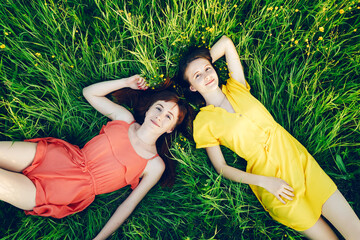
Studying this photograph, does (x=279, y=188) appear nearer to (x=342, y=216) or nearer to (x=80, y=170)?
(x=342, y=216)

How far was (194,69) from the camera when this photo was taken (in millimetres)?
2400

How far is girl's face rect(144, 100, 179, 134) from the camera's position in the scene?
7.56 ft

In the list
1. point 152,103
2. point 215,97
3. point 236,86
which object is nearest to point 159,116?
point 152,103

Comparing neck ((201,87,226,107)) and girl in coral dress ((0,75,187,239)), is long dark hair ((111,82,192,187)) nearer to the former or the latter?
girl in coral dress ((0,75,187,239))

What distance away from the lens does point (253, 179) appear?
229 cm

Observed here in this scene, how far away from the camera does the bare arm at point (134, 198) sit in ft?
7.55

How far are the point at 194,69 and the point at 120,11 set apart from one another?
105 centimetres

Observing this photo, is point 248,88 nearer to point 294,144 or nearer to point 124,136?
point 294,144

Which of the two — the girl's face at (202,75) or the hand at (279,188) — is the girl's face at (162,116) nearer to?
the girl's face at (202,75)

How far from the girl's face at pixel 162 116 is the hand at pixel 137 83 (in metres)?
0.34

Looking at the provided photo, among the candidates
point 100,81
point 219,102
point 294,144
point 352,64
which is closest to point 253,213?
point 294,144

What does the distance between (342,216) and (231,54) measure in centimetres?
193

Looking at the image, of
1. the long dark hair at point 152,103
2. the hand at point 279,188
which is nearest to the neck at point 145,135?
the long dark hair at point 152,103

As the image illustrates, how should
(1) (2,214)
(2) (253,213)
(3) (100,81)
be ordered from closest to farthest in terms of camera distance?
(1) (2,214) < (2) (253,213) < (3) (100,81)
